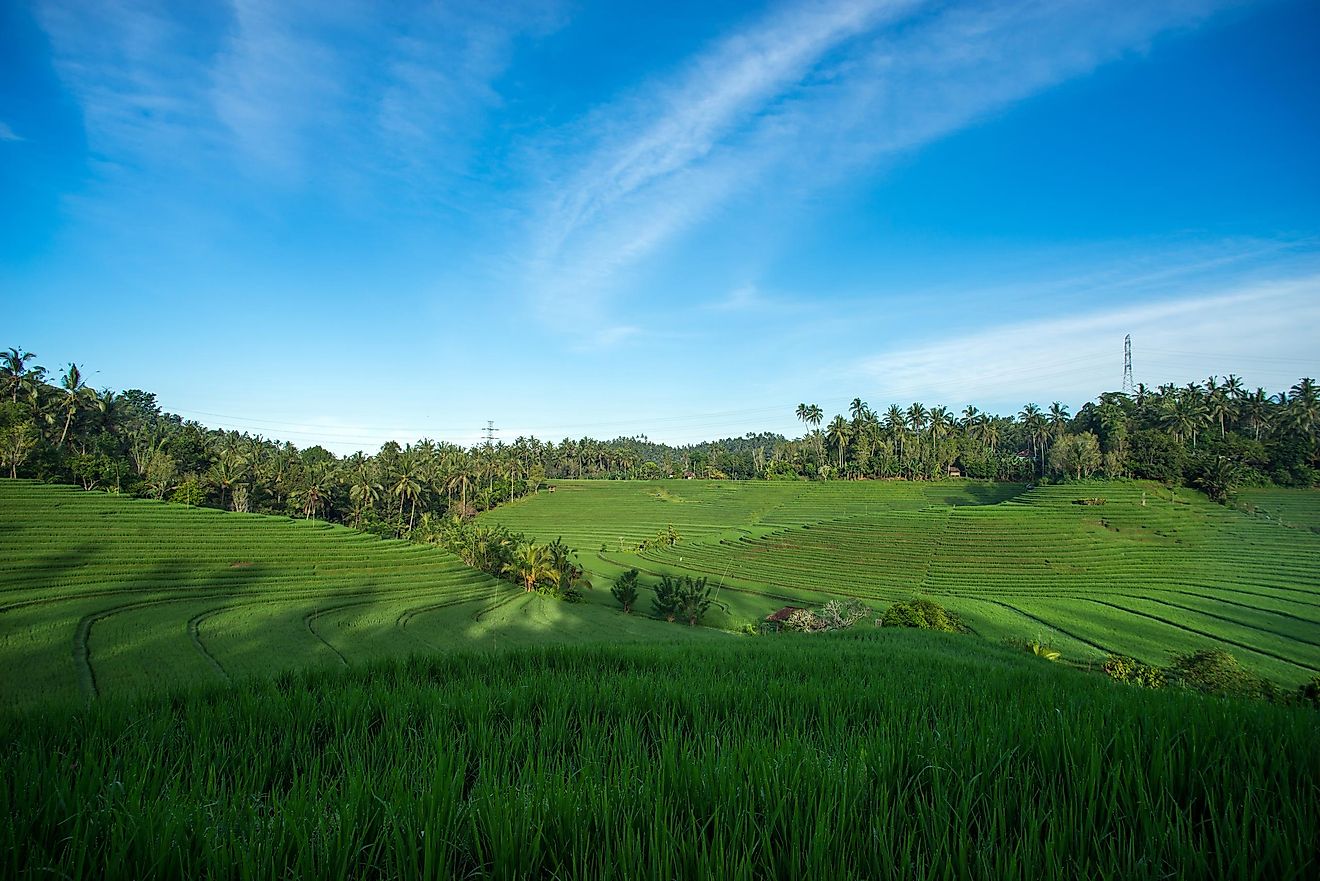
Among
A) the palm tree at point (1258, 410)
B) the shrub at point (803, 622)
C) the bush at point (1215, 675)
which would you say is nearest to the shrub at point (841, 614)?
the shrub at point (803, 622)

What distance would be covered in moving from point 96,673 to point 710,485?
332 ft

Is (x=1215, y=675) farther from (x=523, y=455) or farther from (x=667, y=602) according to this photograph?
(x=523, y=455)

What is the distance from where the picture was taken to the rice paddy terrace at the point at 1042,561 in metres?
35.1

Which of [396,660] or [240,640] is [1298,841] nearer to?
[396,660]

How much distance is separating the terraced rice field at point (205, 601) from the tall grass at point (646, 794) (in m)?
14.3

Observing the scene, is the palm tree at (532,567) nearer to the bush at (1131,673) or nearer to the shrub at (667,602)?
the shrub at (667,602)

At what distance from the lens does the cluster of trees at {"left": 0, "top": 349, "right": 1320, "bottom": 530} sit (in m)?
64.8

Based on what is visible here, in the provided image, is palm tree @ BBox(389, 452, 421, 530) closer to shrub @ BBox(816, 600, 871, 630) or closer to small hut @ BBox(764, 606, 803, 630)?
small hut @ BBox(764, 606, 803, 630)

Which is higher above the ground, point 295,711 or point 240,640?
point 295,711

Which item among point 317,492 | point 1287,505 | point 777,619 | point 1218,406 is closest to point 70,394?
point 317,492

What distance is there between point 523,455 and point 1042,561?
366ft

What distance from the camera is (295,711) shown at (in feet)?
12.2

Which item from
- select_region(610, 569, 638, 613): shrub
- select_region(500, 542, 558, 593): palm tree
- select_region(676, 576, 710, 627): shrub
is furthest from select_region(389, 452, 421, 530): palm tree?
select_region(676, 576, 710, 627): shrub

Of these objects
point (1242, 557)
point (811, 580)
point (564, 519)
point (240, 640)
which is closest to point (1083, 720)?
point (240, 640)
